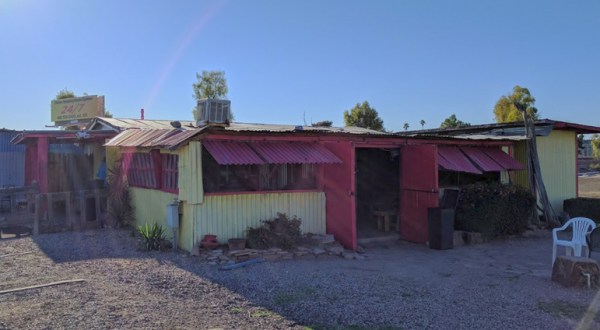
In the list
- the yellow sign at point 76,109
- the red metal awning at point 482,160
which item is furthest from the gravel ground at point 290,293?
the yellow sign at point 76,109

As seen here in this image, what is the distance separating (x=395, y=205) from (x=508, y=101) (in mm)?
23653

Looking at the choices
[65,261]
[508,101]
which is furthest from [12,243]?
[508,101]

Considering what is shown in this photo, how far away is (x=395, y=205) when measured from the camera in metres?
12.8

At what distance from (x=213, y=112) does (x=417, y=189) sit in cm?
517

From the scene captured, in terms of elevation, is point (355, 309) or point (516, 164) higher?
point (516, 164)

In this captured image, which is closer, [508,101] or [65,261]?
[65,261]

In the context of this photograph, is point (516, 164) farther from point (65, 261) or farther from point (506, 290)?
point (65, 261)

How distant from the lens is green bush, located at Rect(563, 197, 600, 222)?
14219mm

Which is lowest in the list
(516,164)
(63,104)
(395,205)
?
(395,205)

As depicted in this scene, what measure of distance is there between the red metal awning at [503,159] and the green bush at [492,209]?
1.13 metres

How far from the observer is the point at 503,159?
43.0 feet

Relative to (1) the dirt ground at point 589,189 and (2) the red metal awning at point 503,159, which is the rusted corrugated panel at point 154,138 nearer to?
(2) the red metal awning at point 503,159

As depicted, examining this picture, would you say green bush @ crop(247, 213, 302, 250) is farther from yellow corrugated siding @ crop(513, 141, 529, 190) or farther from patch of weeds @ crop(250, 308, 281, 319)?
yellow corrugated siding @ crop(513, 141, 529, 190)

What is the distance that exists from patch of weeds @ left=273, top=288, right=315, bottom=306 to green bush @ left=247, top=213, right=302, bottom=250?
8.49 feet
